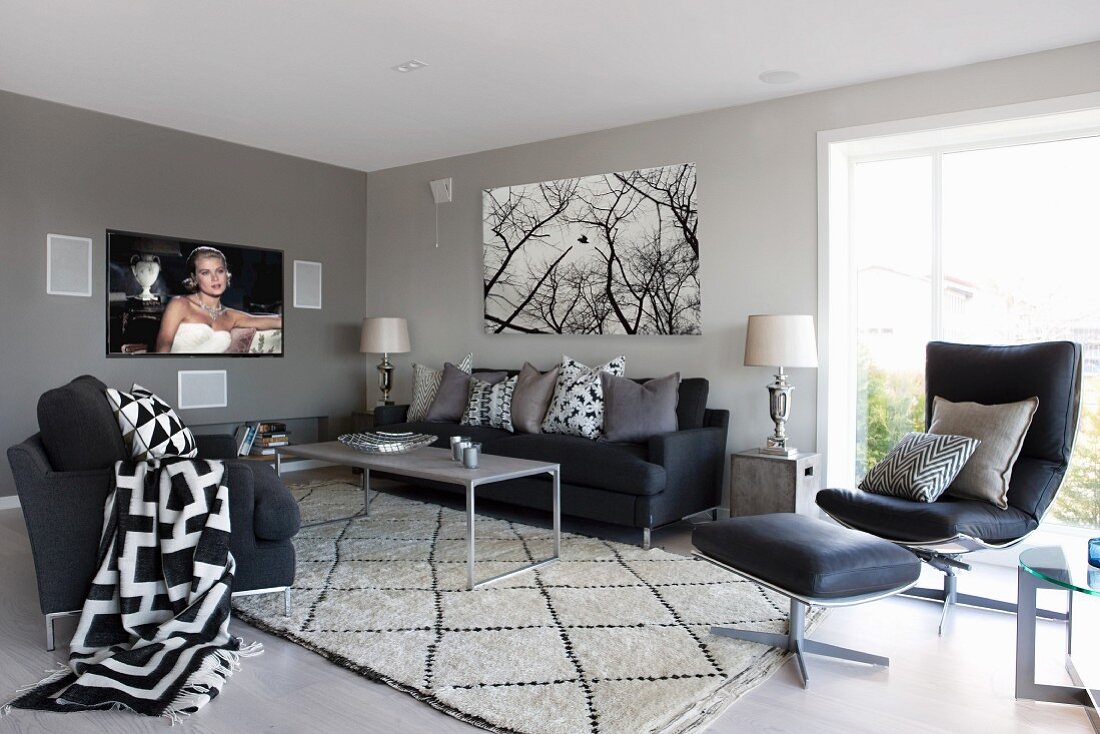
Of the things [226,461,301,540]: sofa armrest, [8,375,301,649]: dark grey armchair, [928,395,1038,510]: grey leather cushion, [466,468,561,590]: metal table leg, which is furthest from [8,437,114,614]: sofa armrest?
[928,395,1038,510]: grey leather cushion

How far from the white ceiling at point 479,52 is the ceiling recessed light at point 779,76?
70 millimetres

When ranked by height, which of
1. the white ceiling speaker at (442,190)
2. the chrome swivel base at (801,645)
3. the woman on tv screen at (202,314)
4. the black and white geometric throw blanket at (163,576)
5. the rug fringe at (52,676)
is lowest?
the rug fringe at (52,676)

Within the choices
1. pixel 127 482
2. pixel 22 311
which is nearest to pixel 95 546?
pixel 127 482

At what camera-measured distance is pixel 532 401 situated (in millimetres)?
5199

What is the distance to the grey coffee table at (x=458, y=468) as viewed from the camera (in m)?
3.48

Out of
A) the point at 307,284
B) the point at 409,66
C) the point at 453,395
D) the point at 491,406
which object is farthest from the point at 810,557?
the point at 307,284

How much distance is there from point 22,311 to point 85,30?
6.82 feet

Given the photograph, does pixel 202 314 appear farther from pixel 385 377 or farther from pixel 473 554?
pixel 473 554

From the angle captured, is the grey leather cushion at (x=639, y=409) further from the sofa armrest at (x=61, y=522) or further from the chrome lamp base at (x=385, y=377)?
the sofa armrest at (x=61, y=522)

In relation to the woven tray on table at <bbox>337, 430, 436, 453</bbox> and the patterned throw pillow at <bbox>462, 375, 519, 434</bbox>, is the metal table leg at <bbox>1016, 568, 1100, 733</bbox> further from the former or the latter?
the patterned throw pillow at <bbox>462, 375, 519, 434</bbox>

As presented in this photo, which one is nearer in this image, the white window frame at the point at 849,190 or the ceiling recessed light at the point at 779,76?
the white window frame at the point at 849,190

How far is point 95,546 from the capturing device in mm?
2832

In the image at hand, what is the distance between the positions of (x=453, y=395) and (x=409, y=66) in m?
2.30

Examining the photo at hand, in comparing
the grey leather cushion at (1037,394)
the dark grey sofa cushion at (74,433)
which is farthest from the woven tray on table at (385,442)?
the grey leather cushion at (1037,394)
